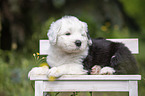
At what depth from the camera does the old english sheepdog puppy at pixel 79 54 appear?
1.92 meters

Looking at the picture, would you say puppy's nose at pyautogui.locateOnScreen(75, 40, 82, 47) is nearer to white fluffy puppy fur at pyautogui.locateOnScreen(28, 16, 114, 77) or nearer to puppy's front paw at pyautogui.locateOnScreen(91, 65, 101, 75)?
white fluffy puppy fur at pyautogui.locateOnScreen(28, 16, 114, 77)

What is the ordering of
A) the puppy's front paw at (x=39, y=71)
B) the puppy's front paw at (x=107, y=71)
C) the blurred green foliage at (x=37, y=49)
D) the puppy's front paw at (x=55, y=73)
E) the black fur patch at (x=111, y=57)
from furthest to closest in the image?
the blurred green foliage at (x=37, y=49), the black fur patch at (x=111, y=57), the puppy's front paw at (x=107, y=71), the puppy's front paw at (x=39, y=71), the puppy's front paw at (x=55, y=73)

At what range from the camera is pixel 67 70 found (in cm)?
193

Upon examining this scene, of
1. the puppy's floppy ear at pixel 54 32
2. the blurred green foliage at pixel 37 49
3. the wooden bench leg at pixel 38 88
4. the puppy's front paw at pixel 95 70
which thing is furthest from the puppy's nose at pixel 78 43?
the blurred green foliage at pixel 37 49

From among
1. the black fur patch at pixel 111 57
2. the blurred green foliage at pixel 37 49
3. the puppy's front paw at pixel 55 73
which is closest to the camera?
the puppy's front paw at pixel 55 73

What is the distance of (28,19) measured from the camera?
19.1 ft

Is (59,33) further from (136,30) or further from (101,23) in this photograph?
(136,30)

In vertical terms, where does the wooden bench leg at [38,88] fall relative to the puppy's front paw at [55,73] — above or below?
below

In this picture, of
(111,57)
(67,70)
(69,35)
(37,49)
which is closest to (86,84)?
(67,70)

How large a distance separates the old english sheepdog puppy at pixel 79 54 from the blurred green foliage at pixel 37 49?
112cm

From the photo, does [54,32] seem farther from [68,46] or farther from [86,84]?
[86,84]

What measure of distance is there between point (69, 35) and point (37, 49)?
9.33 ft

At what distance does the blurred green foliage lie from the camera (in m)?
3.81

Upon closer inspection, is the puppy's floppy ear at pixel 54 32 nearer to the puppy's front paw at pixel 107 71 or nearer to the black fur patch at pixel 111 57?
the black fur patch at pixel 111 57
